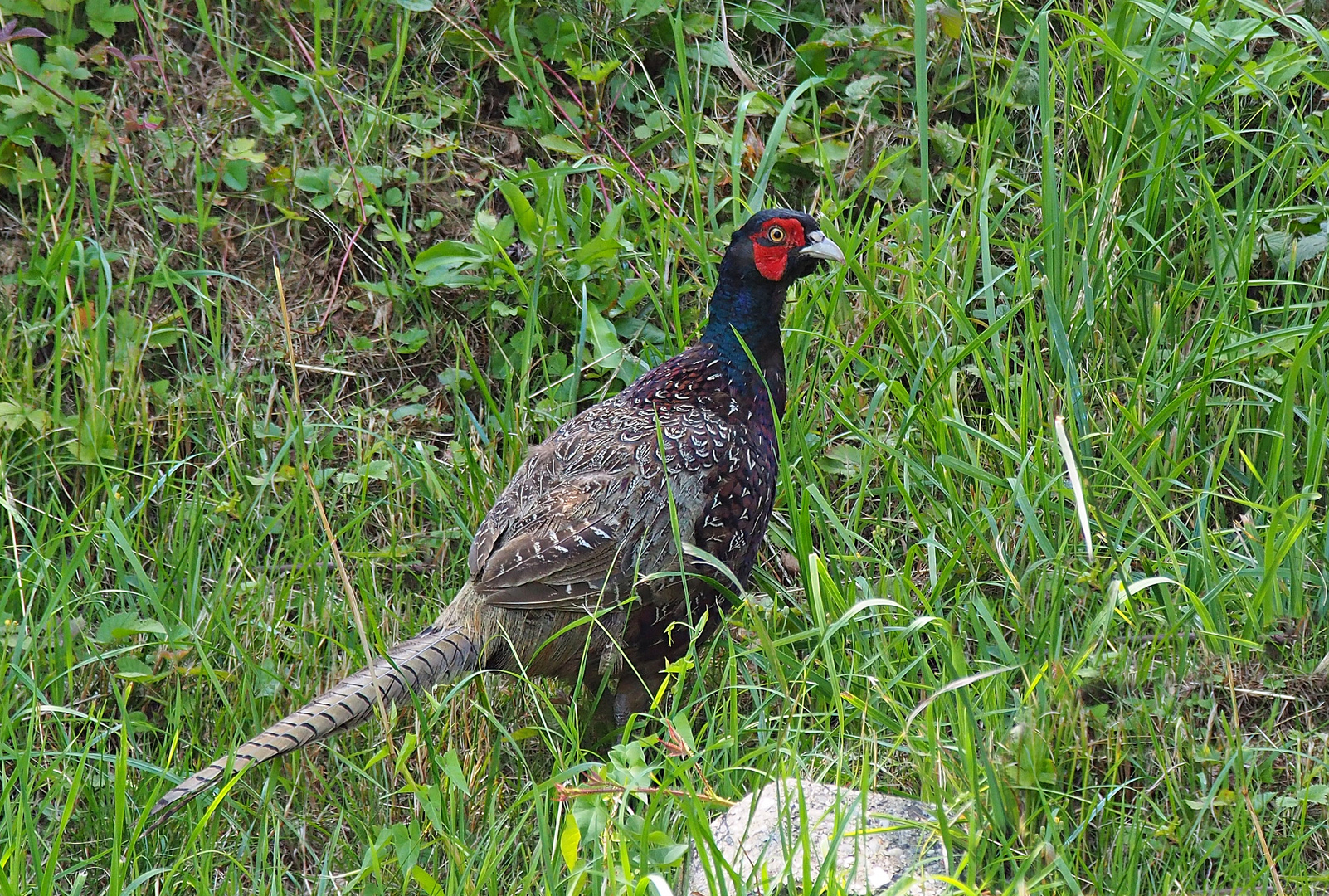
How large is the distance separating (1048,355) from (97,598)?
10.6 feet

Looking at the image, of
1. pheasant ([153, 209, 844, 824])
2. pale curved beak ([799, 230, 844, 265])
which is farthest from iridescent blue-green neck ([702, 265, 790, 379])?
pale curved beak ([799, 230, 844, 265])


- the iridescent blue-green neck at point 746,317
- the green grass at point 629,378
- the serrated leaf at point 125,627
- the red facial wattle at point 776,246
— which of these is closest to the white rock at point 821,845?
the green grass at point 629,378

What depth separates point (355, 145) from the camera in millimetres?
5340

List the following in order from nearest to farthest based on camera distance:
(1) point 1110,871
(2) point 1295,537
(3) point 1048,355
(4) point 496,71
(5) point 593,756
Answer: (1) point 1110,871 < (2) point 1295,537 < (5) point 593,756 < (3) point 1048,355 < (4) point 496,71

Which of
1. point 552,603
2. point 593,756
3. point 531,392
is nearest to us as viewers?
point 552,603

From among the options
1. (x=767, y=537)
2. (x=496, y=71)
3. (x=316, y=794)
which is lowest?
(x=316, y=794)

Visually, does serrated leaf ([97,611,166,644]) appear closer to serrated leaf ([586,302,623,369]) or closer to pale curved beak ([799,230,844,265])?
serrated leaf ([586,302,623,369])

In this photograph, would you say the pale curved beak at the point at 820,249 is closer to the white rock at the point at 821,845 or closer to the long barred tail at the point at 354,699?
the long barred tail at the point at 354,699

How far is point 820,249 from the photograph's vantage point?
14.0 ft

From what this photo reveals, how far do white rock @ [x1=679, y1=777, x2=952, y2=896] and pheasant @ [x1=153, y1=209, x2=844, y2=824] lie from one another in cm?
68

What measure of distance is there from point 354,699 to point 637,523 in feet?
3.08

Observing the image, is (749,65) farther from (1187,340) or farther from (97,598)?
(97,598)

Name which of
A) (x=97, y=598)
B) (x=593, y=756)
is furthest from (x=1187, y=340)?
(x=97, y=598)

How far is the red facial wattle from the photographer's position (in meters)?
4.28
